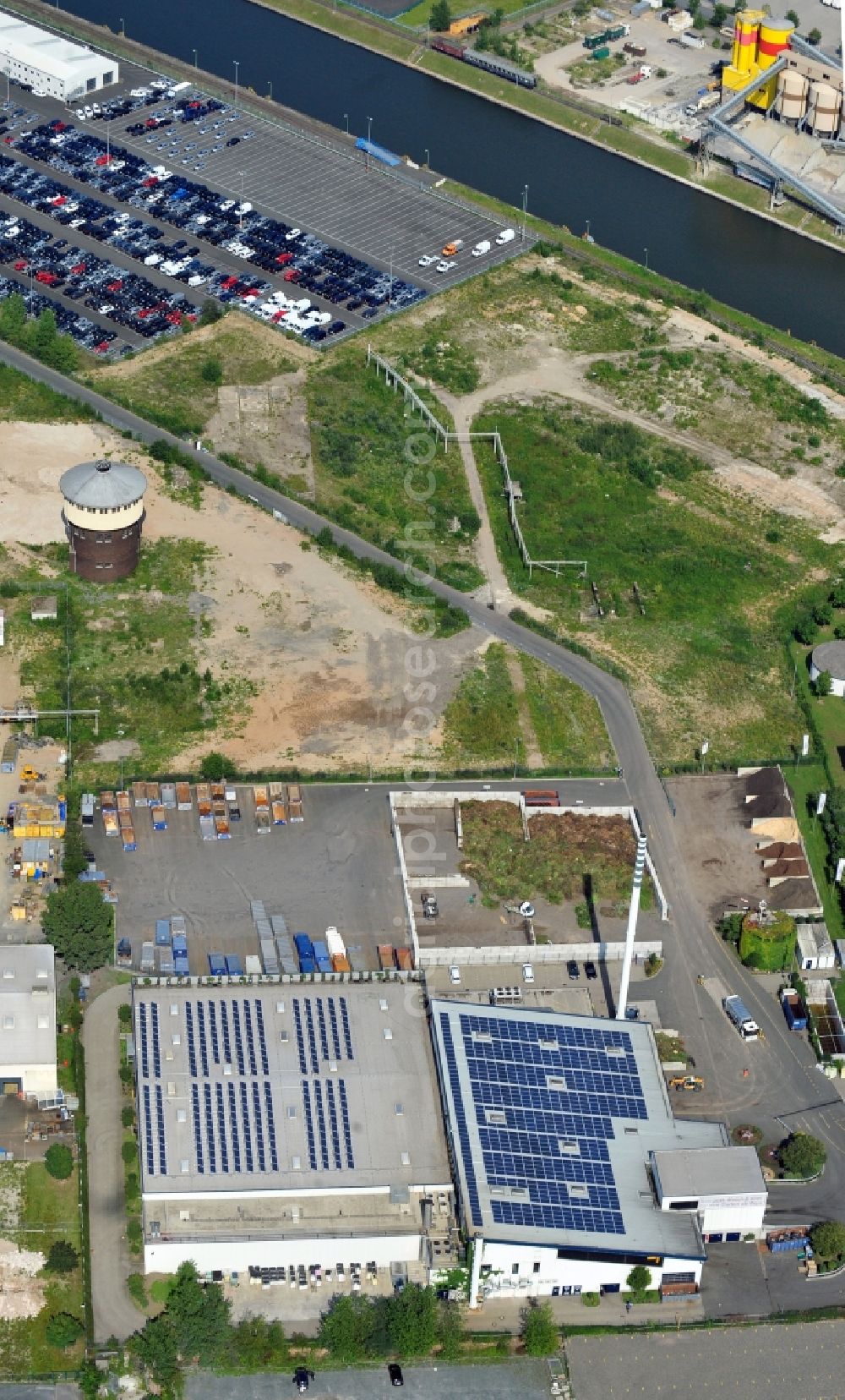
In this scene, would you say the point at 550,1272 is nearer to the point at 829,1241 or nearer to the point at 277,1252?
the point at 277,1252

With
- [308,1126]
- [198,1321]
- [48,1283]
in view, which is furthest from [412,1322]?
[48,1283]

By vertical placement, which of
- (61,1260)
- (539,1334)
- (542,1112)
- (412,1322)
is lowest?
(539,1334)

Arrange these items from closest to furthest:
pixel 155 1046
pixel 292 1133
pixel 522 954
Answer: pixel 292 1133, pixel 155 1046, pixel 522 954

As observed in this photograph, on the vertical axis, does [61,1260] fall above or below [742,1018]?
below

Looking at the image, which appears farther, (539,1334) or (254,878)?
(254,878)

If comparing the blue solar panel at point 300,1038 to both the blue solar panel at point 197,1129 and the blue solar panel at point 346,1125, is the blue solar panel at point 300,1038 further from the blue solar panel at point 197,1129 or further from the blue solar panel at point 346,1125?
the blue solar panel at point 197,1129

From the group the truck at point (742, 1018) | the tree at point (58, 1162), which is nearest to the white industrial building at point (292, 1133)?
the tree at point (58, 1162)
